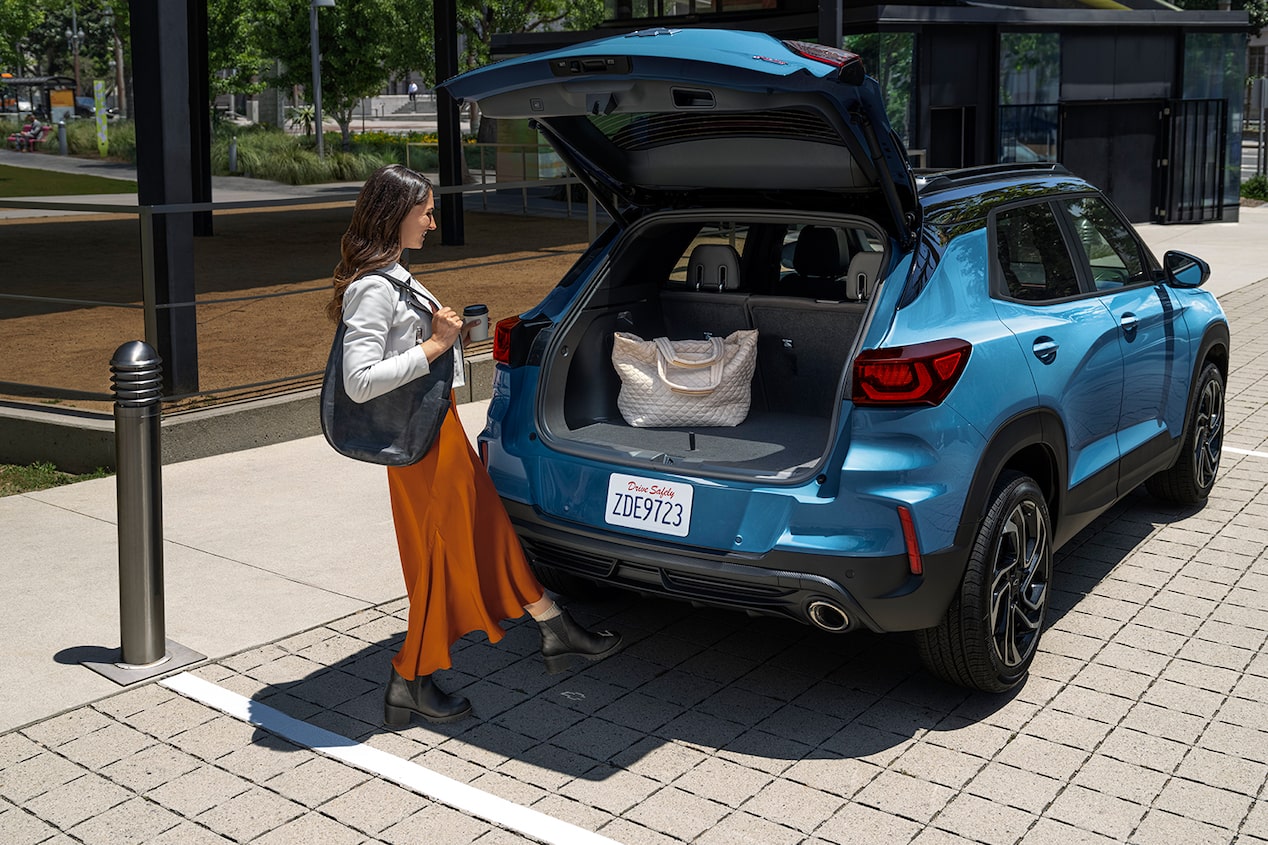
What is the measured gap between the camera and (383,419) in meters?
4.34

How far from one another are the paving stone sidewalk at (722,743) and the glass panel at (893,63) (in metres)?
17.5

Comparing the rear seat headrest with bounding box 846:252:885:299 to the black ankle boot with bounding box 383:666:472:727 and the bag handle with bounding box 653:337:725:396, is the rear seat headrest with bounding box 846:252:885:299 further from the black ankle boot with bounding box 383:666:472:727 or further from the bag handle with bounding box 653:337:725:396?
the black ankle boot with bounding box 383:666:472:727

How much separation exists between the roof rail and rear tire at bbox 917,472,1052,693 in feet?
3.62

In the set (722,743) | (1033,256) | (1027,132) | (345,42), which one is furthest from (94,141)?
(722,743)

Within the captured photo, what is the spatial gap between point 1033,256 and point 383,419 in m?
2.53

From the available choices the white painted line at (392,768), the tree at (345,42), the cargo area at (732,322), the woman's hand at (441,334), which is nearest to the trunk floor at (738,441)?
the cargo area at (732,322)

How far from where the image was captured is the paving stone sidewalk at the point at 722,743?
3945mm

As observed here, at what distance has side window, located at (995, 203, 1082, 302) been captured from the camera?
5055 mm

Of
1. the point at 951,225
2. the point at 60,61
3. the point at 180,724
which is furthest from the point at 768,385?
the point at 60,61

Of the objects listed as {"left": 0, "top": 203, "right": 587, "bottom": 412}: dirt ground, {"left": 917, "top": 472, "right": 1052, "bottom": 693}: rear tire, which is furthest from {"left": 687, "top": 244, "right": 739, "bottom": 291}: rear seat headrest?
{"left": 0, "top": 203, "right": 587, "bottom": 412}: dirt ground

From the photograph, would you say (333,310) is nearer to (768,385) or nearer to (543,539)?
(543,539)

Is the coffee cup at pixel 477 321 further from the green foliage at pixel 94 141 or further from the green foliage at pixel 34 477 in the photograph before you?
the green foliage at pixel 94 141

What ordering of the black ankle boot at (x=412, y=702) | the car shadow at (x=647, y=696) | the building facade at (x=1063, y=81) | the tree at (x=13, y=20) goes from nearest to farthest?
the car shadow at (x=647, y=696) → the black ankle boot at (x=412, y=702) → the building facade at (x=1063, y=81) → the tree at (x=13, y=20)

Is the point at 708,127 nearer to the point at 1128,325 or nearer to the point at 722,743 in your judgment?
the point at 1128,325
